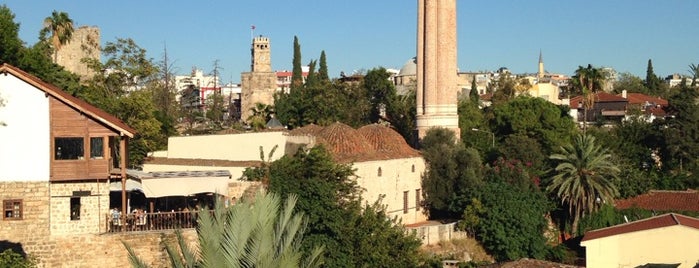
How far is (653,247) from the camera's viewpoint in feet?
89.4

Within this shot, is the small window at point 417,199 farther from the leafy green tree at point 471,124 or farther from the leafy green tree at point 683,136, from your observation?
the leafy green tree at point 683,136

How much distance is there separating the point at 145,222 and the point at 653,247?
15221mm

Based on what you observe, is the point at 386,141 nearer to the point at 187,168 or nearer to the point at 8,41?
the point at 187,168

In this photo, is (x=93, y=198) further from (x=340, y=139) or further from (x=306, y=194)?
(x=340, y=139)

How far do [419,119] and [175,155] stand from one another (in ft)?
52.0

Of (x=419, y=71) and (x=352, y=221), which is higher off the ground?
(x=419, y=71)

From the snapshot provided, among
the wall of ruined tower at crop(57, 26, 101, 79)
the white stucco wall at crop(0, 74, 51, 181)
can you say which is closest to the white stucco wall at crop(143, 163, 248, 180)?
the white stucco wall at crop(0, 74, 51, 181)

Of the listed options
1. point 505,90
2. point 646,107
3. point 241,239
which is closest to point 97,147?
point 241,239

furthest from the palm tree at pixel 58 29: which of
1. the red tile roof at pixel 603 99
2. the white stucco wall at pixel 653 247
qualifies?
the red tile roof at pixel 603 99

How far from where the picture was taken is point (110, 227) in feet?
70.8

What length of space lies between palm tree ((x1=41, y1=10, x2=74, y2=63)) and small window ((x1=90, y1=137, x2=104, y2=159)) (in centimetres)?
2596

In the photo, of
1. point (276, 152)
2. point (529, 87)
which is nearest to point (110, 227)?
point (276, 152)

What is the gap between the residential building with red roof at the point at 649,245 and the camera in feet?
88.8

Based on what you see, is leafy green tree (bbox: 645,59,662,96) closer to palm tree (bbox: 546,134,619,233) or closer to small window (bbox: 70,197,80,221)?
palm tree (bbox: 546,134,619,233)
